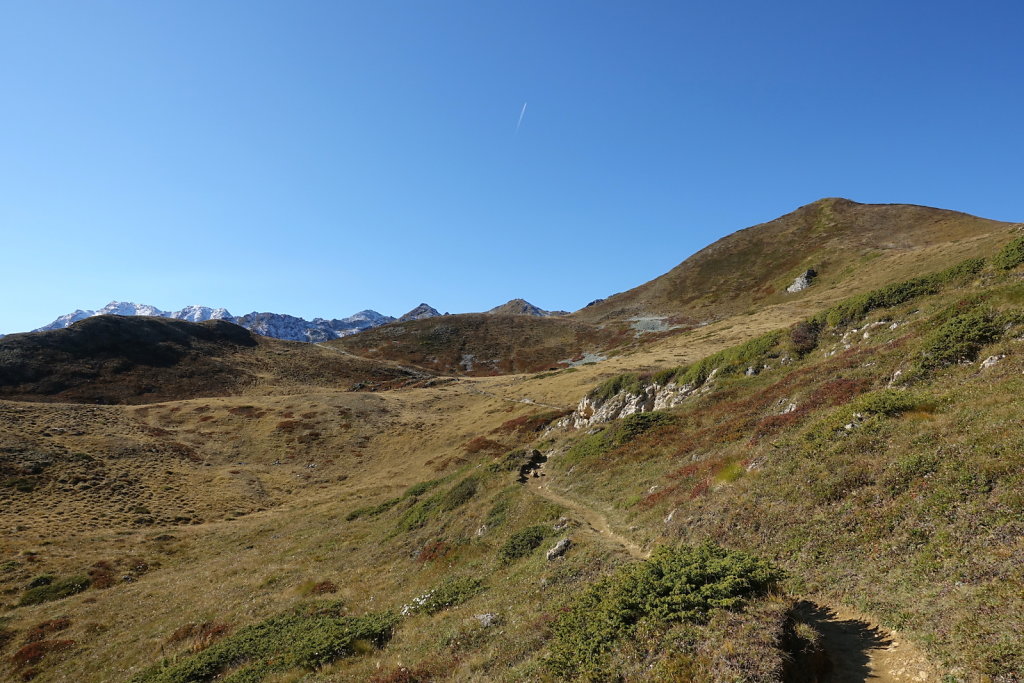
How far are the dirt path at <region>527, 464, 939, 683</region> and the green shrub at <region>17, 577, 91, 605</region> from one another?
44.2 meters

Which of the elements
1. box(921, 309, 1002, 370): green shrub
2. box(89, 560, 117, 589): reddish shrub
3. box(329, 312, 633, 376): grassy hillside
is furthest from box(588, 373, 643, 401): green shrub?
box(329, 312, 633, 376): grassy hillside

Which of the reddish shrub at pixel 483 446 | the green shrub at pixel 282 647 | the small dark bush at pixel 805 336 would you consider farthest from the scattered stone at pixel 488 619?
the reddish shrub at pixel 483 446

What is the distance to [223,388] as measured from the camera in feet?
339

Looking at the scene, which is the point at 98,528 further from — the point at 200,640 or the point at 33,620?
the point at 200,640

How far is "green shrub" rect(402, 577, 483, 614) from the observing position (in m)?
17.2

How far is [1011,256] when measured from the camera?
2456 cm

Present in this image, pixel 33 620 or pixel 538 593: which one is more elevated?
pixel 538 593

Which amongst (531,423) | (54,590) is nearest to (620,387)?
(531,423)

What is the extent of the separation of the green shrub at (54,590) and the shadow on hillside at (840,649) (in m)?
43.9

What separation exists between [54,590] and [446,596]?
3279 centimetres

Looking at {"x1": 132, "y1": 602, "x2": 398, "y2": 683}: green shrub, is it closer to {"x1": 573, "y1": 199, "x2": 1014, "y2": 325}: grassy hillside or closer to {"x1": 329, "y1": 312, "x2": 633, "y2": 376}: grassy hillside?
{"x1": 573, "y1": 199, "x2": 1014, "y2": 325}: grassy hillside

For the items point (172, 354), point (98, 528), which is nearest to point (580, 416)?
point (98, 528)

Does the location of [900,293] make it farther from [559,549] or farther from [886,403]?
[559,549]

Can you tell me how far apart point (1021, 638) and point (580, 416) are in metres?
42.7
